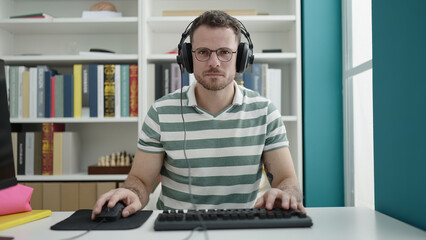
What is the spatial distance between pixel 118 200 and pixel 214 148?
1.55ft

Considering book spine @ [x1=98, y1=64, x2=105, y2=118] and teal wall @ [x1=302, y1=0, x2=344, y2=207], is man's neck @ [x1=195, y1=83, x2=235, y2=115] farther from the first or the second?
book spine @ [x1=98, y1=64, x2=105, y2=118]

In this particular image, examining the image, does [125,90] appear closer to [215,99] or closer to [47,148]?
[47,148]

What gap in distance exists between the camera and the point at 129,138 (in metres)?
2.36

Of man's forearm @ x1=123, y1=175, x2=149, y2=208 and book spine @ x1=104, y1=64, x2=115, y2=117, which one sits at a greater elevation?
book spine @ x1=104, y1=64, x2=115, y2=117

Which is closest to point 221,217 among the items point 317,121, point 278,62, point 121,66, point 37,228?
point 37,228

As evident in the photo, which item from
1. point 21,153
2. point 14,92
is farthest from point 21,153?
→ point 14,92

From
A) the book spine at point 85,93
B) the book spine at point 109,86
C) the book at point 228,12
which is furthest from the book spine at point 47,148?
the book at point 228,12

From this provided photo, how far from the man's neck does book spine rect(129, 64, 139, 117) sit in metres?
0.87

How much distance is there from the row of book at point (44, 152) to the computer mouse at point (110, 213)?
4.69ft

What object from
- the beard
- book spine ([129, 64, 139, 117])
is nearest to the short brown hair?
the beard

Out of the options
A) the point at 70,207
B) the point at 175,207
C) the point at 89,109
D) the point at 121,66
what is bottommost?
the point at 70,207

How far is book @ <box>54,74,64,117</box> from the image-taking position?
2082 mm

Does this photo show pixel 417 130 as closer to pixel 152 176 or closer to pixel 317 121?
pixel 152 176

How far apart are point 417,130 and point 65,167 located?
1.91 metres
